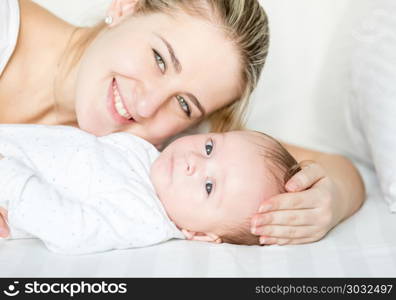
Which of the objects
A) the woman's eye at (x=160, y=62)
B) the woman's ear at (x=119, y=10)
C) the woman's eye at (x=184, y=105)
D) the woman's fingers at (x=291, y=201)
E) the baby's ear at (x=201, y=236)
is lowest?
the baby's ear at (x=201, y=236)

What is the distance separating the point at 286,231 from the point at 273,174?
134mm

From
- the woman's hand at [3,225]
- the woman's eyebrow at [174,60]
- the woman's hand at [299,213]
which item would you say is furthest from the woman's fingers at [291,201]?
the woman's hand at [3,225]

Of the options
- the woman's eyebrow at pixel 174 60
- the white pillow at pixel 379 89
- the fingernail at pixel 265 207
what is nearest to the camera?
the fingernail at pixel 265 207

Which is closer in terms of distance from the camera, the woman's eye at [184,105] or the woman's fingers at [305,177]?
the woman's fingers at [305,177]

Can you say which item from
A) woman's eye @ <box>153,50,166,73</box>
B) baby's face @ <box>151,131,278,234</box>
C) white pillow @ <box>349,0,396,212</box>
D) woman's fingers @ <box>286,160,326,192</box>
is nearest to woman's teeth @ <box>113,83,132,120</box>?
woman's eye @ <box>153,50,166,73</box>

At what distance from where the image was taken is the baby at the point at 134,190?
136 centimetres

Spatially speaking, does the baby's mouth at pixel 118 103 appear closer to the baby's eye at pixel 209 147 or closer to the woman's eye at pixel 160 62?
the woman's eye at pixel 160 62

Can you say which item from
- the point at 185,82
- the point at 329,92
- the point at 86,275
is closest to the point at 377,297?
the point at 86,275

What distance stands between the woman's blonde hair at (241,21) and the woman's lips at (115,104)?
0.74ft

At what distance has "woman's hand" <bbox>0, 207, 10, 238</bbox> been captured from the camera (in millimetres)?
1420

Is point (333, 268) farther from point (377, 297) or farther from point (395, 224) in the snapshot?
point (395, 224)

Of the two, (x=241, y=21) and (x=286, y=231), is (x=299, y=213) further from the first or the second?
(x=241, y=21)

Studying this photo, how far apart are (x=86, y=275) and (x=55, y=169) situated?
0.30 metres

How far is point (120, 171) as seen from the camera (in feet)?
4.90
